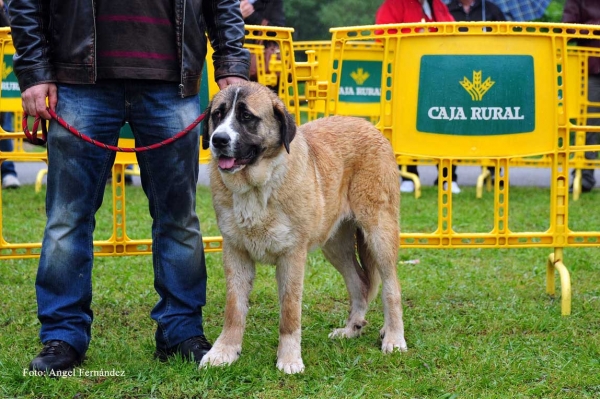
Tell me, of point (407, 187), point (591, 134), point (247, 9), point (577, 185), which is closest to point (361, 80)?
point (407, 187)

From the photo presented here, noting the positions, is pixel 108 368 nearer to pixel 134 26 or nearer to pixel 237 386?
pixel 237 386

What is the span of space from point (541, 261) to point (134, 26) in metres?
4.31

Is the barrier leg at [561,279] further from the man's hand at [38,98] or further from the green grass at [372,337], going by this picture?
the man's hand at [38,98]

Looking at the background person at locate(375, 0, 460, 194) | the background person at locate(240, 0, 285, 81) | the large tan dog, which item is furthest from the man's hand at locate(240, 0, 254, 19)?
the large tan dog

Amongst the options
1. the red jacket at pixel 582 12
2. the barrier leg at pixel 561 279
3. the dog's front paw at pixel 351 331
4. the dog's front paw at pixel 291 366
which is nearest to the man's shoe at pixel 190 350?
the dog's front paw at pixel 291 366

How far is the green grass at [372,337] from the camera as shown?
13.5 feet

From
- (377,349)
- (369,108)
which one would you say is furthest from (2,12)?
(377,349)

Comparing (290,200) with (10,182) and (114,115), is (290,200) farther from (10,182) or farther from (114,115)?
(10,182)

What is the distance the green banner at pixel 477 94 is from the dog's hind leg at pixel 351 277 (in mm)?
1001

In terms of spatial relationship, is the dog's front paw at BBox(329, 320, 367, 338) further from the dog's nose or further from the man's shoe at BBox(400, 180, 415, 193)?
the man's shoe at BBox(400, 180, 415, 193)

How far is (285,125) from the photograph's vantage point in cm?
428

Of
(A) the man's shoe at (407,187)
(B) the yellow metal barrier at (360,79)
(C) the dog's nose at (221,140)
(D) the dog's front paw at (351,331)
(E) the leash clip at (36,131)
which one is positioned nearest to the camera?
(C) the dog's nose at (221,140)

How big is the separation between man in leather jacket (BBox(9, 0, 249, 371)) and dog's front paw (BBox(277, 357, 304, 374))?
437 mm

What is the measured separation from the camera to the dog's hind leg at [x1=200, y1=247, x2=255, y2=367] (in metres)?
4.43
